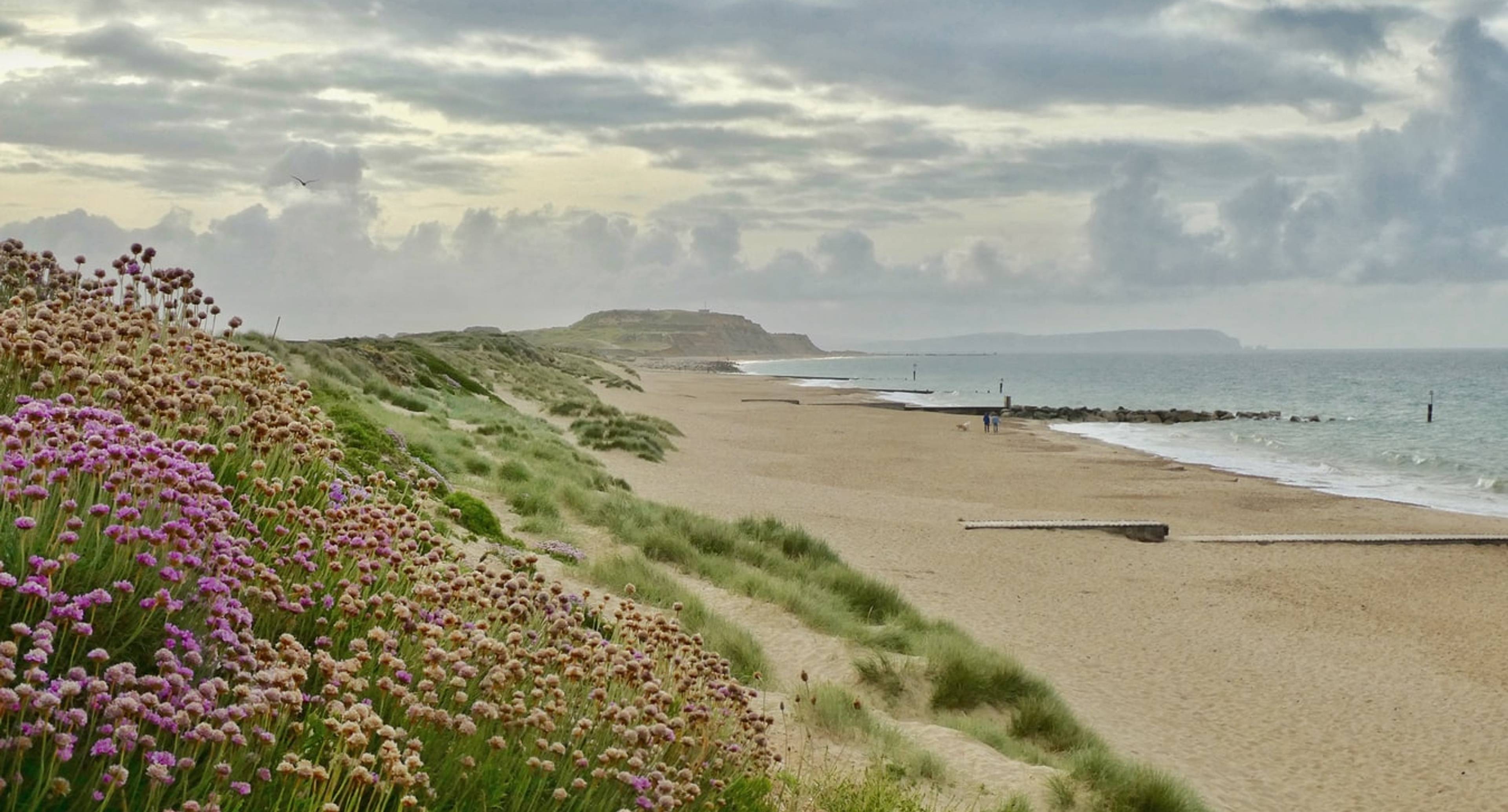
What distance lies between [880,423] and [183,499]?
60314mm

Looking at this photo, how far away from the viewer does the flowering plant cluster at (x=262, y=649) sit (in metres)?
3.30

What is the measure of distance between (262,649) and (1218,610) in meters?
17.6

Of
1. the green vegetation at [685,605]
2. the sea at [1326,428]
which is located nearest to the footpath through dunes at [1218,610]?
the green vegetation at [685,605]

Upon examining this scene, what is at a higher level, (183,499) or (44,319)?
(44,319)

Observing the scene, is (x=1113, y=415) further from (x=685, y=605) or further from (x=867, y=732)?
(x=867, y=732)

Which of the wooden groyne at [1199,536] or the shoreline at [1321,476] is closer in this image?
the wooden groyne at [1199,536]

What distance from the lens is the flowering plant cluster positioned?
3.30 m

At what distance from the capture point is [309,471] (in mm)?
7391

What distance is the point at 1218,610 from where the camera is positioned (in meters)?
18.7

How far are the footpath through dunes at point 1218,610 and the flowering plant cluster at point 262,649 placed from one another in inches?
289

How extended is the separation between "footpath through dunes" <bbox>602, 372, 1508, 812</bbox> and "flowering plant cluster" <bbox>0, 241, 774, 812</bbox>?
7.34m

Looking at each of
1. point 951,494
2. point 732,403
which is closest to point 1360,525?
point 951,494

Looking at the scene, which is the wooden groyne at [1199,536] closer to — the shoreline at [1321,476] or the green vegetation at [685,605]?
the shoreline at [1321,476]

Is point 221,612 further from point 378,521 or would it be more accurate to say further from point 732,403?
point 732,403
